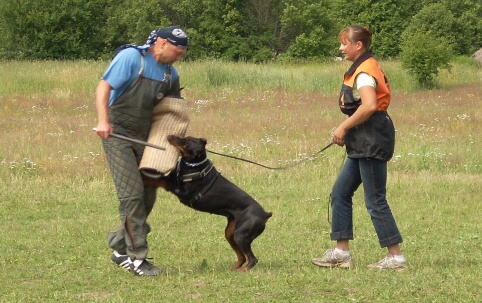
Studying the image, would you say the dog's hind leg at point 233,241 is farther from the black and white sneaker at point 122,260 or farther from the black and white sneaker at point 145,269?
the black and white sneaker at point 122,260

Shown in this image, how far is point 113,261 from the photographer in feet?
21.6

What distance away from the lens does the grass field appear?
572 centimetres

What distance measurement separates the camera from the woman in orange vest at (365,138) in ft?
20.0

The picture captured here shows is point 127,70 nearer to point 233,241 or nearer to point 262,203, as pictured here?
point 233,241

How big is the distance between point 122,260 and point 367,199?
1998mm

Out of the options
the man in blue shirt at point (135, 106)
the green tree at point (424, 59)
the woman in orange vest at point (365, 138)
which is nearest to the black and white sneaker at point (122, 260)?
the man in blue shirt at point (135, 106)

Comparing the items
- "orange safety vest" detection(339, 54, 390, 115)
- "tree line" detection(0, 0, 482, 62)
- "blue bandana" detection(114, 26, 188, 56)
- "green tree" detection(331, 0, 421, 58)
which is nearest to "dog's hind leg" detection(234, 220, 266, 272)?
"orange safety vest" detection(339, 54, 390, 115)

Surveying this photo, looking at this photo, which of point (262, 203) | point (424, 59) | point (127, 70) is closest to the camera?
point (127, 70)

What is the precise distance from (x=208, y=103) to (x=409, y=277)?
52.2 feet

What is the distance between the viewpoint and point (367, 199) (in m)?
6.38

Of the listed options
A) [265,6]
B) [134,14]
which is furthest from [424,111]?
[134,14]

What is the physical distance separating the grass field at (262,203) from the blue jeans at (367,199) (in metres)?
0.35

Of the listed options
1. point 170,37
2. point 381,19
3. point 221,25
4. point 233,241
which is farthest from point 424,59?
point 381,19

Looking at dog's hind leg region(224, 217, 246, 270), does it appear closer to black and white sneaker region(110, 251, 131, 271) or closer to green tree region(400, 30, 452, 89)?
black and white sneaker region(110, 251, 131, 271)
